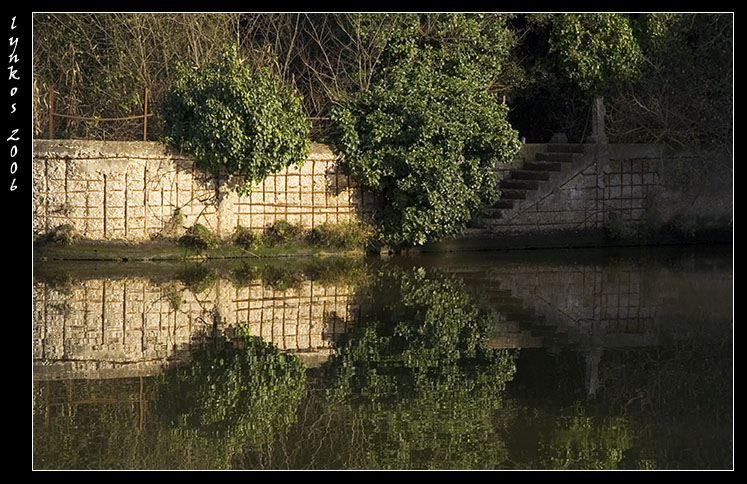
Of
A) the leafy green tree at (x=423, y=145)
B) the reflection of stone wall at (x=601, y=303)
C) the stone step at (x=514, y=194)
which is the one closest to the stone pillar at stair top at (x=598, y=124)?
the stone step at (x=514, y=194)

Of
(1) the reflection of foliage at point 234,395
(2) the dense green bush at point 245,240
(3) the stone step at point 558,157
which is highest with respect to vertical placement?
(3) the stone step at point 558,157

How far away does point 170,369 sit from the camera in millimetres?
10641

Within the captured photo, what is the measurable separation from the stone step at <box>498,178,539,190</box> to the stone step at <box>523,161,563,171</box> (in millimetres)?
401

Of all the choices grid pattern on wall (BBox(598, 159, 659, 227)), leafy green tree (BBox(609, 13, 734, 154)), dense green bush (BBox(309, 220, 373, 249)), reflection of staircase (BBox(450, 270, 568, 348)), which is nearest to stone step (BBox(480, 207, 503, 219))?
grid pattern on wall (BBox(598, 159, 659, 227))

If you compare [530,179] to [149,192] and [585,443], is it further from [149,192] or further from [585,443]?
[585,443]

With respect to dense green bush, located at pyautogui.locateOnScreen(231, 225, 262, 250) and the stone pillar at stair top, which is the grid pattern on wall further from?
dense green bush, located at pyautogui.locateOnScreen(231, 225, 262, 250)

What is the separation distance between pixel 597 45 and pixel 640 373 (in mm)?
12422

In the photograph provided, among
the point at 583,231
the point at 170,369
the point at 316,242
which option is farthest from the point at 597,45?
the point at 170,369

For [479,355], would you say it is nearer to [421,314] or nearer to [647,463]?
[421,314]

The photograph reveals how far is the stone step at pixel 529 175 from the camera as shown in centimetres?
2078

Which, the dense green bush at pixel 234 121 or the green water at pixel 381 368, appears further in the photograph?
the dense green bush at pixel 234 121

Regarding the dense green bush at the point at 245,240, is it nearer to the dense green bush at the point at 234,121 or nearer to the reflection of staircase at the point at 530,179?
the dense green bush at the point at 234,121

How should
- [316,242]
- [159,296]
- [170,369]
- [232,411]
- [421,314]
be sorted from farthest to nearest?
[316,242], [159,296], [421,314], [170,369], [232,411]

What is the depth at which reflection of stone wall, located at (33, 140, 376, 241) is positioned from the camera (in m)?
18.1
